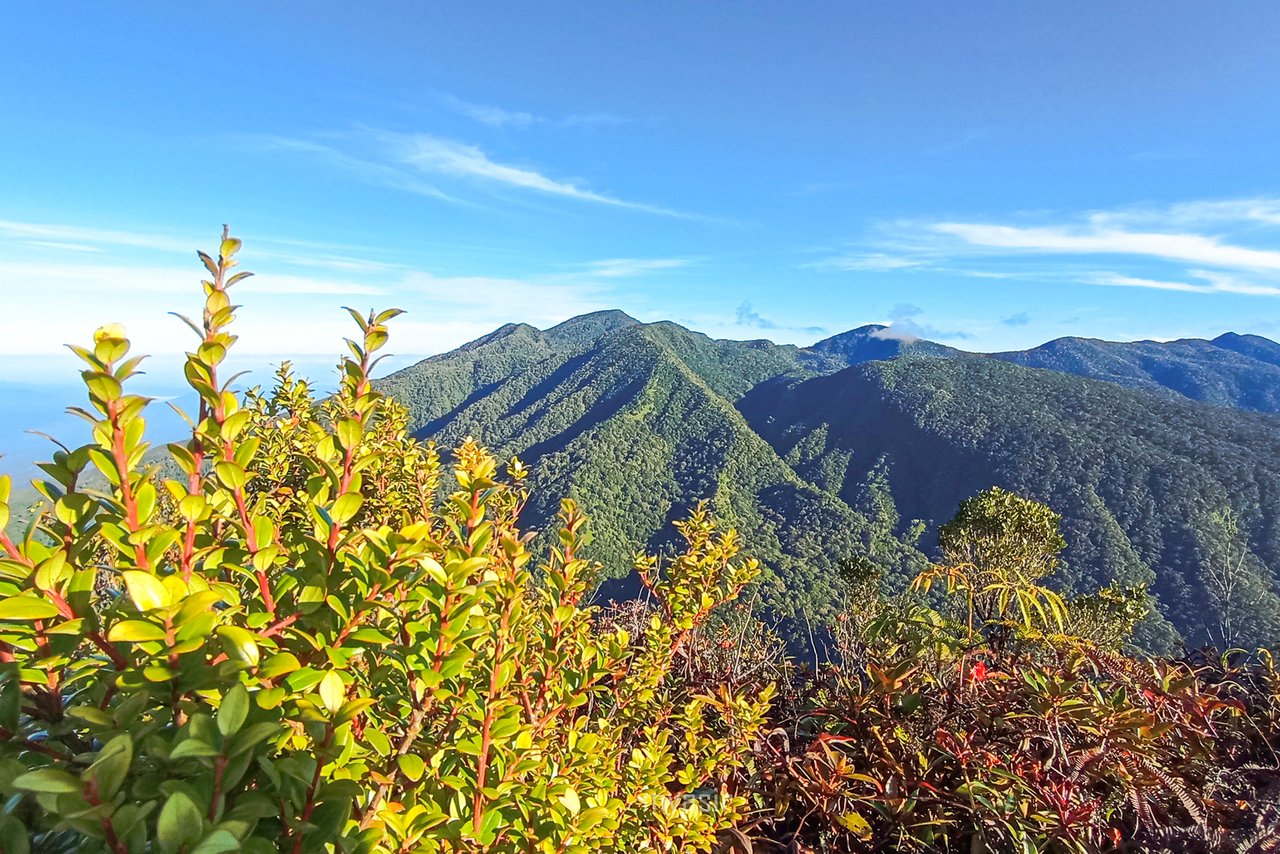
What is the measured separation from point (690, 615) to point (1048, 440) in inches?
3835

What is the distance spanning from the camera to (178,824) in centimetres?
73

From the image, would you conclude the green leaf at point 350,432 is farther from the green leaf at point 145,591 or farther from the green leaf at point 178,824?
the green leaf at point 178,824

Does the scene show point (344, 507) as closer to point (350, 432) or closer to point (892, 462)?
point (350, 432)

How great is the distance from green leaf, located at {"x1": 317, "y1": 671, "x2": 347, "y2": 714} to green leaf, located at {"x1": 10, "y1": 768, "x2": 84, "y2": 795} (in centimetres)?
26

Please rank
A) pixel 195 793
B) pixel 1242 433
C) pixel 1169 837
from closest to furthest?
pixel 195 793 → pixel 1169 837 → pixel 1242 433

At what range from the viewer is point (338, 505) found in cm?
97

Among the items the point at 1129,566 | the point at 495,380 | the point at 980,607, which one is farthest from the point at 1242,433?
the point at 495,380

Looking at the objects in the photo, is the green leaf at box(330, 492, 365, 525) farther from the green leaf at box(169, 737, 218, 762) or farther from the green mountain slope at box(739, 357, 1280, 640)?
the green mountain slope at box(739, 357, 1280, 640)

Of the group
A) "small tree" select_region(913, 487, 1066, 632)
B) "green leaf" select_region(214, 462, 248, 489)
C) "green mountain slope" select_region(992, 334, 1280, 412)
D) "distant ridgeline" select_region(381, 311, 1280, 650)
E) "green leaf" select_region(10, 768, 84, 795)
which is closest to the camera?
"green leaf" select_region(10, 768, 84, 795)

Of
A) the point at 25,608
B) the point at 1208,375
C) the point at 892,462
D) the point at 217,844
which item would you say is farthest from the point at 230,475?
the point at 1208,375

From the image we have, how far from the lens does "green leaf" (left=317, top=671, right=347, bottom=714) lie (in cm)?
87

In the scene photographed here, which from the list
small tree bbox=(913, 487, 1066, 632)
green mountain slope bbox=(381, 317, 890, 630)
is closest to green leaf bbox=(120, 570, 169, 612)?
small tree bbox=(913, 487, 1066, 632)

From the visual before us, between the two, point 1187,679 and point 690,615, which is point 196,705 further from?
point 1187,679

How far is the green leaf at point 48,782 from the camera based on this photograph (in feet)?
2.20
